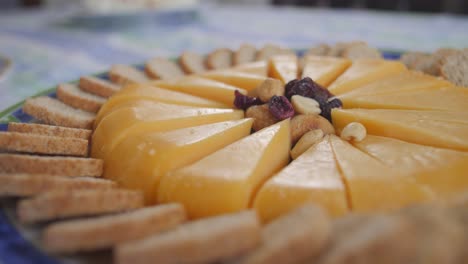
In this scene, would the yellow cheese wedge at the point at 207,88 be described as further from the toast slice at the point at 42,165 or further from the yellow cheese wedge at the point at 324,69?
the toast slice at the point at 42,165

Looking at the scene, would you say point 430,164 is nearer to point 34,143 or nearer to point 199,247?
point 199,247

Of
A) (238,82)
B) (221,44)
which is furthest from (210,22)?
(238,82)

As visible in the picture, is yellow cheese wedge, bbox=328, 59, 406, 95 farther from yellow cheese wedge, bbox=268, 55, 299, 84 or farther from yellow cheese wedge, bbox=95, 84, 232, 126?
yellow cheese wedge, bbox=95, 84, 232, 126

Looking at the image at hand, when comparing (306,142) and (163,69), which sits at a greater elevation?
(163,69)

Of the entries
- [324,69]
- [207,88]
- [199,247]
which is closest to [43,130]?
[207,88]

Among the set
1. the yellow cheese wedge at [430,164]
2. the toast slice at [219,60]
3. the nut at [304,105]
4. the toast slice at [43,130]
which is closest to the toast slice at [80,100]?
the toast slice at [43,130]

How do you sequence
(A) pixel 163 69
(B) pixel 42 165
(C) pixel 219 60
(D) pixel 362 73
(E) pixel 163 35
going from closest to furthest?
(B) pixel 42 165
(D) pixel 362 73
(A) pixel 163 69
(C) pixel 219 60
(E) pixel 163 35
